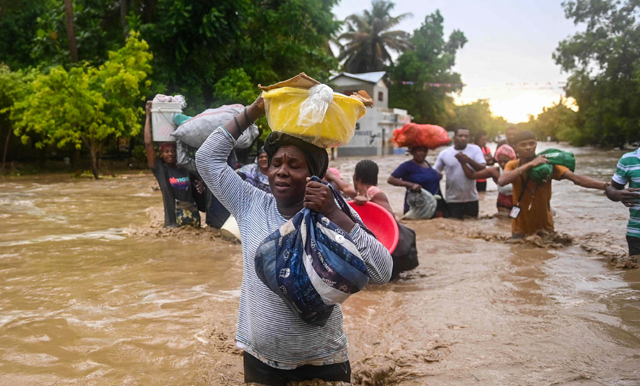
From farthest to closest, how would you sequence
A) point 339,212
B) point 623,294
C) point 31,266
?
point 31,266
point 623,294
point 339,212

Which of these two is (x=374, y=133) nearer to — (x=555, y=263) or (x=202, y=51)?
(x=202, y=51)

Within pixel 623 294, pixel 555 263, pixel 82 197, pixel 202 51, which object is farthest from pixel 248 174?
pixel 202 51

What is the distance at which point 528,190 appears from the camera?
6.20m

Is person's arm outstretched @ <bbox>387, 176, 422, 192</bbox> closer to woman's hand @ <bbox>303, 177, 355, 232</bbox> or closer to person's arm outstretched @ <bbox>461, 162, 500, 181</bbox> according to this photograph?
person's arm outstretched @ <bbox>461, 162, 500, 181</bbox>

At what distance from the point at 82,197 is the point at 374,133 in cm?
2907

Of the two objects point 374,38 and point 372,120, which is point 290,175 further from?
point 374,38

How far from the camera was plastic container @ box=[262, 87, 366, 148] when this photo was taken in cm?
214

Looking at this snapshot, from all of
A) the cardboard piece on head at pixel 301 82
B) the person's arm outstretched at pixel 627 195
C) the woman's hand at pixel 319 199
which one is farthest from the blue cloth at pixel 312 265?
the person's arm outstretched at pixel 627 195

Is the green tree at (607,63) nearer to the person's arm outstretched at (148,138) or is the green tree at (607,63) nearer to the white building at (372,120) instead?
the white building at (372,120)

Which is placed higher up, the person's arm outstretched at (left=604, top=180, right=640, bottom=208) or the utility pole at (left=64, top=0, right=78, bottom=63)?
the utility pole at (left=64, top=0, right=78, bottom=63)

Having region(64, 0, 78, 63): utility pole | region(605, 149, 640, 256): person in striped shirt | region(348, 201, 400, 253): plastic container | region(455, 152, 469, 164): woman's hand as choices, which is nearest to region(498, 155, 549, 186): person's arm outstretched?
region(605, 149, 640, 256): person in striped shirt

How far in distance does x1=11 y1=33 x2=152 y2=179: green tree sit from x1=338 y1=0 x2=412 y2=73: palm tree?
36.1 metres

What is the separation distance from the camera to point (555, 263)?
586 cm

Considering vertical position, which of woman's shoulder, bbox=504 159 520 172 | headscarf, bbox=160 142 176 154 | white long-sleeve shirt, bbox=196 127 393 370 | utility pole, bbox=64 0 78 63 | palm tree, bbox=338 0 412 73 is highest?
palm tree, bbox=338 0 412 73
